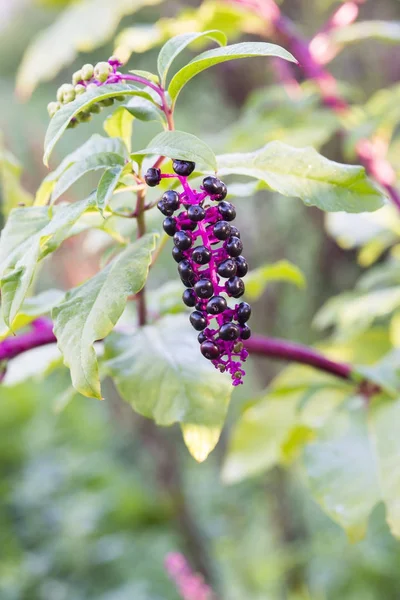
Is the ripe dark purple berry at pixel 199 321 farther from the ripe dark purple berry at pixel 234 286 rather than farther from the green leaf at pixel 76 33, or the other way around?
the green leaf at pixel 76 33

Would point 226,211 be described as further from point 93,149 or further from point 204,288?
point 93,149

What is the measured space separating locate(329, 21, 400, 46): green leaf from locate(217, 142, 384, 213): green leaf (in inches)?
24.1

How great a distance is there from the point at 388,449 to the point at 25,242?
0.48 m

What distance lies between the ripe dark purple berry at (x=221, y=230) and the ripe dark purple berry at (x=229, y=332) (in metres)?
0.07

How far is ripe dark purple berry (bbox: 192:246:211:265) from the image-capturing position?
1.54 ft

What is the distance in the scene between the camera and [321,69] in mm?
1219

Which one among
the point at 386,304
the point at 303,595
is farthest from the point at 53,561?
the point at 386,304

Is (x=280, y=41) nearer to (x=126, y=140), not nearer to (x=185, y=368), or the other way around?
(x=126, y=140)

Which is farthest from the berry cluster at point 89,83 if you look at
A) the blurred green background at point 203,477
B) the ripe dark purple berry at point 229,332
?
the blurred green background at point 203,477

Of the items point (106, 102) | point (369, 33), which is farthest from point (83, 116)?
point (369, 33)

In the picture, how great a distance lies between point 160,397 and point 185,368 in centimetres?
4

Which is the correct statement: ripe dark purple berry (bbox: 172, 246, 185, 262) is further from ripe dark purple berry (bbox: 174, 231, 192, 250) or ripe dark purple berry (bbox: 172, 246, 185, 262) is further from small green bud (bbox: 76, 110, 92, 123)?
small green bud (bbox: 76, 110, 92, 123)

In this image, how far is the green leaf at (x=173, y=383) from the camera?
578 mm

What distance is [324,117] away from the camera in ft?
3.90
